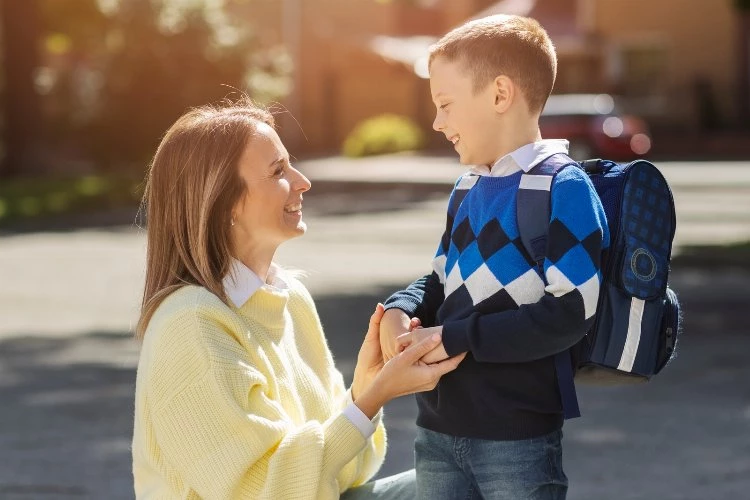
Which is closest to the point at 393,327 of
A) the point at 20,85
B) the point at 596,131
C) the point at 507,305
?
the point at 507,305

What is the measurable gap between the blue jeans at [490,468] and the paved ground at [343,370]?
262cm

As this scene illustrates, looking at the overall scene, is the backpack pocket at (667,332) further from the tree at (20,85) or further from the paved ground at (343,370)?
the tree at (20,85)

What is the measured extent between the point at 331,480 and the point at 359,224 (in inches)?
660

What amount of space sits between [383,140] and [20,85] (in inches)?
A: 540

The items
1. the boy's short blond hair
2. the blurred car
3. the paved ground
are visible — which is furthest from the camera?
the blurred car

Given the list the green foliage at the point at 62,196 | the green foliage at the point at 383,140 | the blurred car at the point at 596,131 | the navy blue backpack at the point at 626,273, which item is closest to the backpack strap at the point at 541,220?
the navy blue backpack at the point at 626,273

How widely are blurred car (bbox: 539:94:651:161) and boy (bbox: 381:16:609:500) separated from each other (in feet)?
92.2

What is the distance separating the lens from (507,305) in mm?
2898

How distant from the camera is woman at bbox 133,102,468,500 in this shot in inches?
117

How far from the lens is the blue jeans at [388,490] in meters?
3.41

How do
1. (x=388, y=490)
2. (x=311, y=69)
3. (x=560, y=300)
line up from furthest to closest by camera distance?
(x=311, y=69) → (x=388, y=490) → (x=560, y=300)

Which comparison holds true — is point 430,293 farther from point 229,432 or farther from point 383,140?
point 383,140

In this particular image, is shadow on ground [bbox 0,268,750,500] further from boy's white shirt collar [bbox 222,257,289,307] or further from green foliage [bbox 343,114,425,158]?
green foliage [bbox 343,114,425,158]

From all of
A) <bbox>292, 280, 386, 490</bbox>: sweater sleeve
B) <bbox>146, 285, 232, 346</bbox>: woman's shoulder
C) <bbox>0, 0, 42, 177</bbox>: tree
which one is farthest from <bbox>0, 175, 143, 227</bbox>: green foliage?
<bbox>146, 285, 232, 346</bbox>: woman's shoulder
